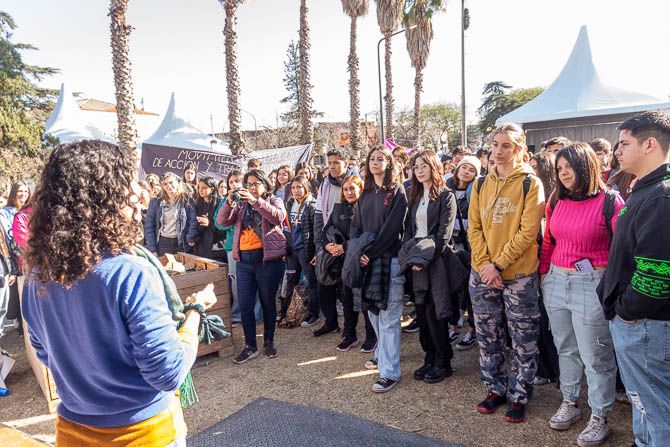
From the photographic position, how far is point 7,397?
14.5 ft

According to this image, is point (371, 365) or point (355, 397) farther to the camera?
point (371, 365)

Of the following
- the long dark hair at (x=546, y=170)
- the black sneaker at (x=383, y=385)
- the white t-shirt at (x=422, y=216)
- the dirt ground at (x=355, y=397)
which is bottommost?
the dirt ground at (x=355, y=397)

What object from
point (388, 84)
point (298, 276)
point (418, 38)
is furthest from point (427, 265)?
point (418, 38)

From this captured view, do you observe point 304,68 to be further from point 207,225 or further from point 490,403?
point 490,403

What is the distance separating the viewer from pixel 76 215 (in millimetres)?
1482

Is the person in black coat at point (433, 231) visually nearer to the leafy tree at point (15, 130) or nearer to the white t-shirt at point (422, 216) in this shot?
the white t-shirt at point (422, 216)

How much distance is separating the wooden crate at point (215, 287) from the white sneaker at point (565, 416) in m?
3.13

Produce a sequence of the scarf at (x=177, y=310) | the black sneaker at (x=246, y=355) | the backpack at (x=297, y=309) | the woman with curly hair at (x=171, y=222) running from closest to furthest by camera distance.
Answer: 1. the scarf at (x=177, y=310)
2. the black sneaker at (x=246, y=355)
3. the backpack at (x=297, y=309)
4. the woman with curly hair at (x=171, y=222)

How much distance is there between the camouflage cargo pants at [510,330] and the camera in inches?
130

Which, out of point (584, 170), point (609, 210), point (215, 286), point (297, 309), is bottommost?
point (297, 309)

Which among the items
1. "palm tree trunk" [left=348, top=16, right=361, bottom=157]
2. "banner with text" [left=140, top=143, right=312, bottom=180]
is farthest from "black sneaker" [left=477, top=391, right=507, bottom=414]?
"palm tree trunk" [left=348, top=16, right=361, bottom=157]

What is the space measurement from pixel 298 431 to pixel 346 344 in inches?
69.4

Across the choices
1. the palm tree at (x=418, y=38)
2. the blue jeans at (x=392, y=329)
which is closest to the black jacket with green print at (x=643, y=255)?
the blue jeans at (x=392, y=329)

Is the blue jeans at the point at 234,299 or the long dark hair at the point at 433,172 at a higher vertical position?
the long dark hair at the point at 433,172
